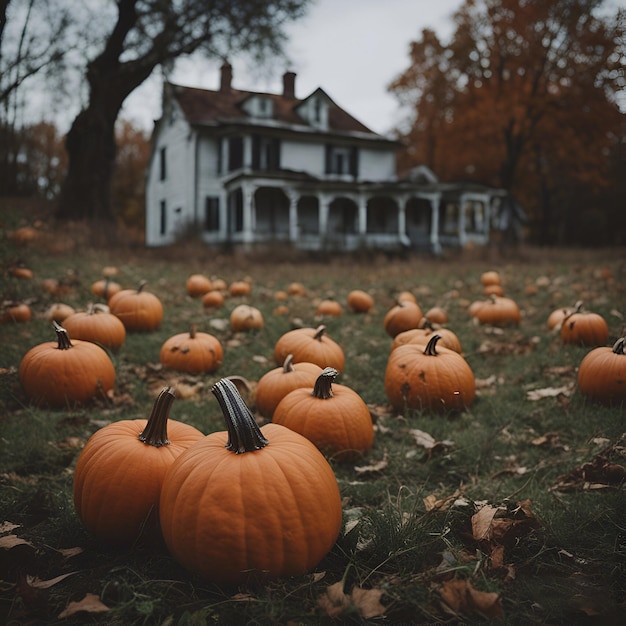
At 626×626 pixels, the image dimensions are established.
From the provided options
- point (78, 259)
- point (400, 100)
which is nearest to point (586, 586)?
point (78, 259)

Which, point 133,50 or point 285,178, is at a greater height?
point 133,50

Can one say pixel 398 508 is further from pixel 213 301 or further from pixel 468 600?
pixel 213 301

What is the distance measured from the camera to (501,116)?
23.5 meters

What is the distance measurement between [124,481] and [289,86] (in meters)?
28.1

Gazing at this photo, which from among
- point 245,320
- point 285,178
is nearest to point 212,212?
point 285,178

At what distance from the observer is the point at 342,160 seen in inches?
1029

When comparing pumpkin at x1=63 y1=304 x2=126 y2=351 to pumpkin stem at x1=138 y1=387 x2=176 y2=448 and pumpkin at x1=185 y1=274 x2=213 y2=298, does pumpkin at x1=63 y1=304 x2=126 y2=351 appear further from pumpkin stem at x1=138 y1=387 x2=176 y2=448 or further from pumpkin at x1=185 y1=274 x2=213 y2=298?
pumpkin at x1=185 y1=274 x2=213 y2=298

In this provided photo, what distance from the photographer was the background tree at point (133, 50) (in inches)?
637

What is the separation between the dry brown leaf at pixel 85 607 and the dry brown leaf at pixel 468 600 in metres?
1.04

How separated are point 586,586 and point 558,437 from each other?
1615 millimetres

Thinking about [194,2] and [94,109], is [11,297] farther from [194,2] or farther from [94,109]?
[194,2]

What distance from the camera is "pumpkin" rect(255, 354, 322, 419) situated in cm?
345

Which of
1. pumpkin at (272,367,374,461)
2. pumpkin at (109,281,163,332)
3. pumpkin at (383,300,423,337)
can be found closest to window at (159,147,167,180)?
pumpkin at (109,281,163,332)

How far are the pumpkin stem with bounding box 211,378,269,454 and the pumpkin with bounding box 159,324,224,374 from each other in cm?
264
